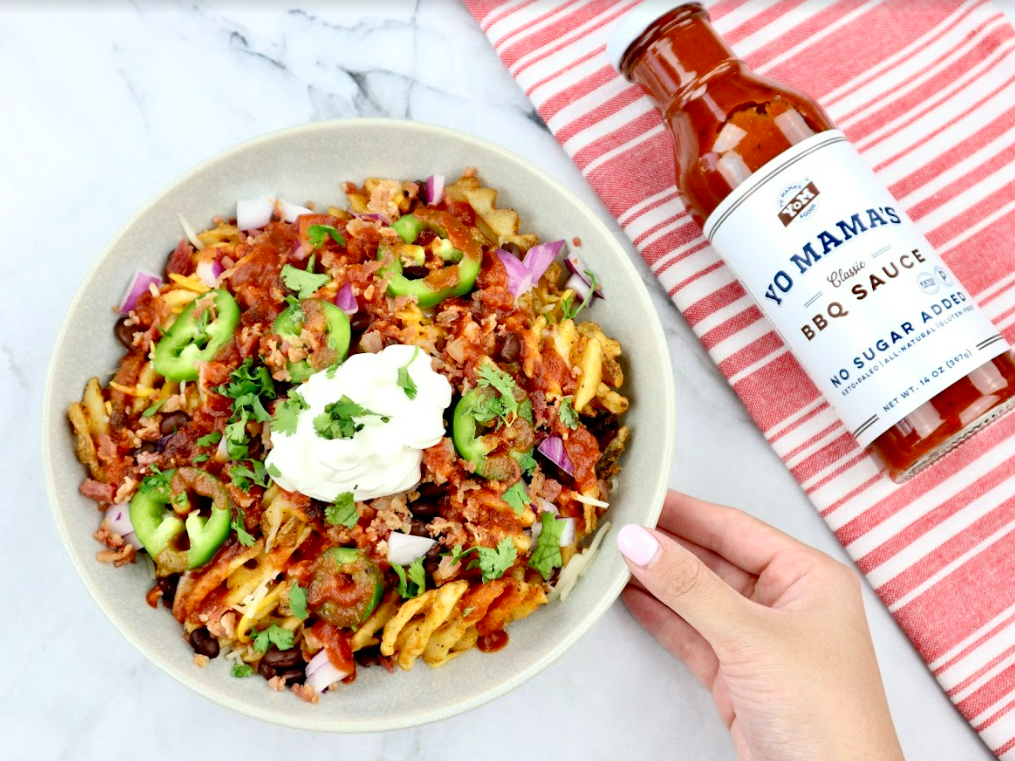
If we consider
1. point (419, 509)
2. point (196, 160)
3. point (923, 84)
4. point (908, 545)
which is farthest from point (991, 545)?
point (196, 160)

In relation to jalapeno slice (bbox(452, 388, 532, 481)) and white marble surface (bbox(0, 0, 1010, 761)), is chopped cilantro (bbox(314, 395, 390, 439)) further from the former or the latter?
white marble surface (bbox(0, 0, 1010, 761))

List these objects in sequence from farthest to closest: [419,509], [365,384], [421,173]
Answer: [421,173]
[419,509]
[365,384]

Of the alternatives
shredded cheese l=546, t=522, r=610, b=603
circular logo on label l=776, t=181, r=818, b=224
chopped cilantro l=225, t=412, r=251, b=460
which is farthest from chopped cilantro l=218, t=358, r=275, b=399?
circular logo on label l=776, t=181, r=818, b=224

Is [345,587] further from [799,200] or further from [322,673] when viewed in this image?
[799,200]

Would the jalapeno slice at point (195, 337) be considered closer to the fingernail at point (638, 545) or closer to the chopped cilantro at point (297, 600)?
the chopped cilantro at point (297, 600)

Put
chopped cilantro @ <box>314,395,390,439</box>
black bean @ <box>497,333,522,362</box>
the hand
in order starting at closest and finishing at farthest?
1. chopped cilantro @ <box>314,395,390,439</box>
2. the hand
3. black bean @ <box>497,333,522,362</box>

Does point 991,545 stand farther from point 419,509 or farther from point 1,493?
point 1,493
